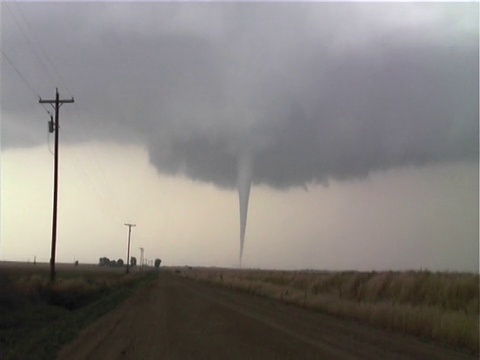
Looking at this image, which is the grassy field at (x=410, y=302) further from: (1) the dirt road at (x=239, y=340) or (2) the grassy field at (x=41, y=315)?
(2) the grassy field at (x=41, y=315)

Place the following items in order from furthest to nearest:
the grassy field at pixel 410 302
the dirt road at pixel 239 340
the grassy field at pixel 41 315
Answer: the grassy field at pixel 410 302, the grassy field at pixel 41 315, the dirt road at pixel 239 340

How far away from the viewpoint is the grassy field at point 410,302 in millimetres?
25073

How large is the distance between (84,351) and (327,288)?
147 ft

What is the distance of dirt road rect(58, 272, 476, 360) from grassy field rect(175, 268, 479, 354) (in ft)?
5.71

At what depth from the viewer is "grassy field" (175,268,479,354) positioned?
25.1 m

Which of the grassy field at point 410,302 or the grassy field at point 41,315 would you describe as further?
the grassy field at point 410,302

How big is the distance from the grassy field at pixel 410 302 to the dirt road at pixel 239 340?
174 cm

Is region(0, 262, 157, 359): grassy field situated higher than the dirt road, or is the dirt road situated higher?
the dirt road

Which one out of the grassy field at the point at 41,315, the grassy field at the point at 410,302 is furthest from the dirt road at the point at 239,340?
the grassy field at the point at 410,302

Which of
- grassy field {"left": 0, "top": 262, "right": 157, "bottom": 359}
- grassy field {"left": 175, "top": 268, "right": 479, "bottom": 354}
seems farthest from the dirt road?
grassy field {"left": 175, "top": 268, "right": 479, "bottom": 354}

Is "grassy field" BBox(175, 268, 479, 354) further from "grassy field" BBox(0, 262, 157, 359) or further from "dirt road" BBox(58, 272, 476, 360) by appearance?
"grassy field" BBox(0, 262, 157, 359)

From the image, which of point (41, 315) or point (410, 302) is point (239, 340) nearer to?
point (41, 315)

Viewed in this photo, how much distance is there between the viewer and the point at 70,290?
54.2 metres

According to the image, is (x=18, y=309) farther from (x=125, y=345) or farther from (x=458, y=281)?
(x=458, y=281)
